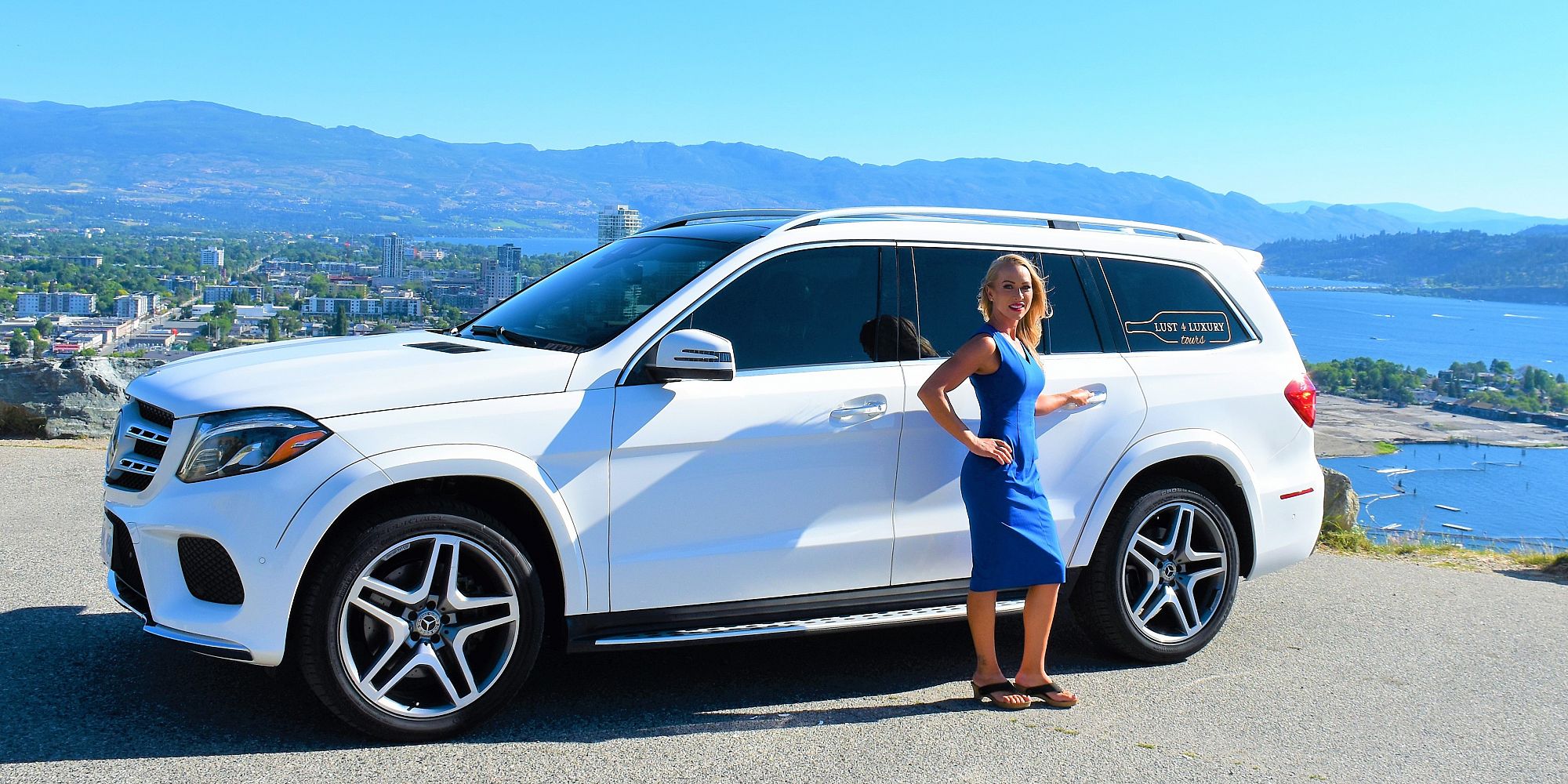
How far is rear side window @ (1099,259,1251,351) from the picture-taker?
546 centimetres

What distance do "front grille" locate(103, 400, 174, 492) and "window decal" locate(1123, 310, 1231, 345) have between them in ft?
12.5

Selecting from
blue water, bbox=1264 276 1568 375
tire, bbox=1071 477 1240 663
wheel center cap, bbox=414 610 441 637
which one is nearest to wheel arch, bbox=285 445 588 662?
Result: wheel center cap, bbox=414 610 441 637

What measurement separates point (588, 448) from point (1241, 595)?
13.6ft

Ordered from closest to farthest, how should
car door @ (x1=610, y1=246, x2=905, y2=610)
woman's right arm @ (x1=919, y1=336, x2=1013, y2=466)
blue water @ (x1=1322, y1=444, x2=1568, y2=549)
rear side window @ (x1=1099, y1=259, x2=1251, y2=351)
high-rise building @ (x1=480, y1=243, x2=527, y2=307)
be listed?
car door @ (x1=610, y1=246, x2=905, y2=610) < woman's right arm @ (x1=919, y1=336, x2=1013, y2=466) < rear side window @ (x1=1099, y1=259, x2=1251, y2=351) < high-rise building @ (x1=480, y1=243, x2=527, y2=307) < blue water @ (x1=1322, y1=444, x2=1568, y2=549)

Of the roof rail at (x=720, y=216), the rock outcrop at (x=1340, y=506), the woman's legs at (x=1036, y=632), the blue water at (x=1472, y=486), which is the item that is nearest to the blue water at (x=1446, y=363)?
the blue water at (x=1472, y=486)

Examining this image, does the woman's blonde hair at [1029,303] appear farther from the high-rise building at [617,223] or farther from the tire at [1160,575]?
the high-rise building at [617,223]

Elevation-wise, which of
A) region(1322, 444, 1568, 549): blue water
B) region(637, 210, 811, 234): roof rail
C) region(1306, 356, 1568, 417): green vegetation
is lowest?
region(1322, 444, 1568, 549): blue water

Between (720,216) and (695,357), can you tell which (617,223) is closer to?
(720,216)

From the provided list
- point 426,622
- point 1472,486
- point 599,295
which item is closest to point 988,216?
point 599,295

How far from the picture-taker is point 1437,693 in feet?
17.1

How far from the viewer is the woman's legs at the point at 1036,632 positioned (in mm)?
4812

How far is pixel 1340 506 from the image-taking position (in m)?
9.46

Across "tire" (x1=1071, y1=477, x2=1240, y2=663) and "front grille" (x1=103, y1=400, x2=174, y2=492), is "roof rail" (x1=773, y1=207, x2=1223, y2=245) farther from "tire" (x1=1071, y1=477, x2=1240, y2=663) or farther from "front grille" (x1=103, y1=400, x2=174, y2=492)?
"front grille" (x1=103, y1=400, x2=174, y2=492)

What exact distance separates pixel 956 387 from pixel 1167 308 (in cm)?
152
